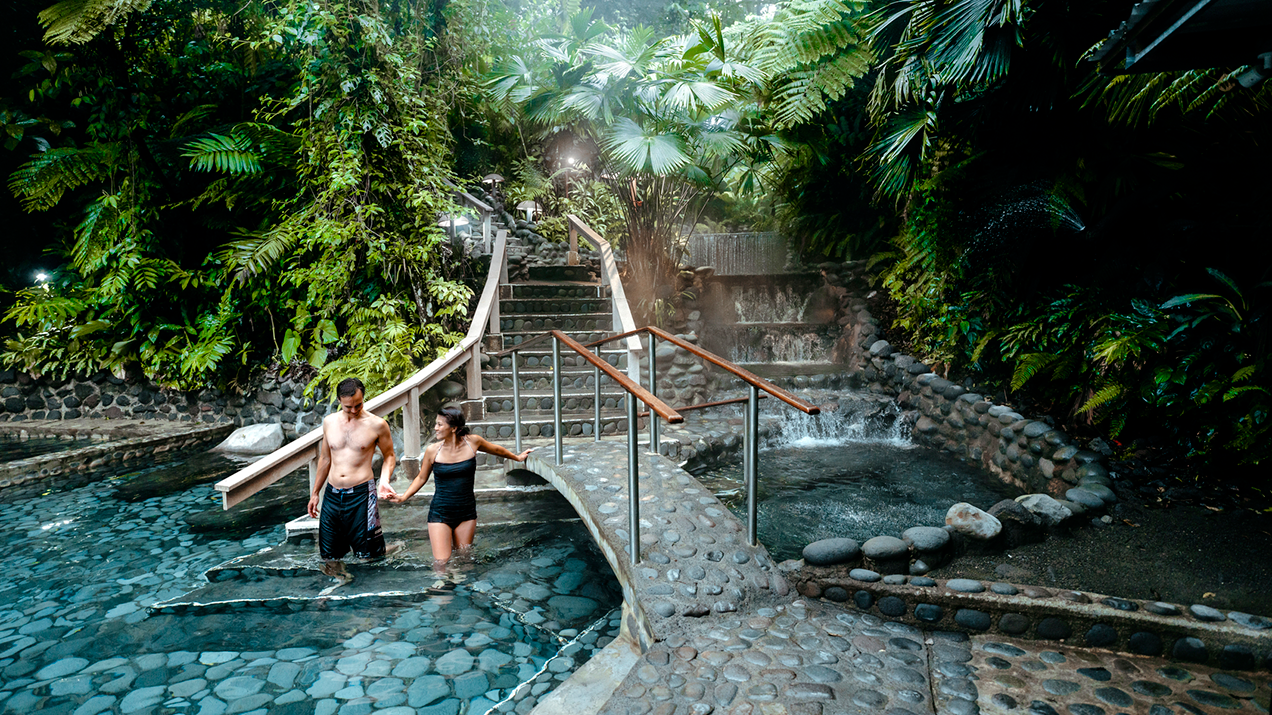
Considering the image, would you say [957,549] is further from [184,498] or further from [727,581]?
[184,498]

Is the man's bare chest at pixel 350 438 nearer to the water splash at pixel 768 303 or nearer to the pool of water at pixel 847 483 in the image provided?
the pool of water at pixel 847 483

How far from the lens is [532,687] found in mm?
2754

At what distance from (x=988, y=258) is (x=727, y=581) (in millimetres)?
5010

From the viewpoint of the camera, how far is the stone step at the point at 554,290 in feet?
26.6

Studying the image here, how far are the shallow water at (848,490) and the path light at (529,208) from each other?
712cm

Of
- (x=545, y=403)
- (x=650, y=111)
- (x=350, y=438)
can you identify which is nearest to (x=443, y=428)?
(x=350, y=438)

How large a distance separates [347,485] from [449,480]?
0.65m

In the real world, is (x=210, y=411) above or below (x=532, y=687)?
above

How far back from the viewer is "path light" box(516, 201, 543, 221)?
11.6 m

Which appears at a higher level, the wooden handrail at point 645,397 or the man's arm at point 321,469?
the wooden handrail at point 645,397

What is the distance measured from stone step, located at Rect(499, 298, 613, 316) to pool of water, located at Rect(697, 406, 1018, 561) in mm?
2843

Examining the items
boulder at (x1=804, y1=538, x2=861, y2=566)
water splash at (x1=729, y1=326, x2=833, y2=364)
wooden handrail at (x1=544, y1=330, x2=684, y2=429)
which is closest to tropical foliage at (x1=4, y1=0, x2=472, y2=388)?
wooden handrail at (x1=544, y1=330, x2=684, y2=429)

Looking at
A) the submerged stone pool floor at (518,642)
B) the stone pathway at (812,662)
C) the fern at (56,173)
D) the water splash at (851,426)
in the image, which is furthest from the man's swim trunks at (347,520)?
the fern at (56,173)

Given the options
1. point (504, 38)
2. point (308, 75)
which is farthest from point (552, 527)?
point (504, 38)
